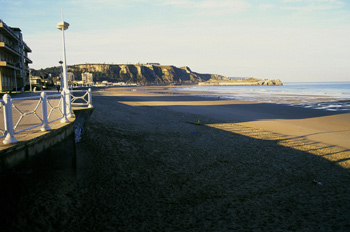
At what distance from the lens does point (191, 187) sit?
6.61m

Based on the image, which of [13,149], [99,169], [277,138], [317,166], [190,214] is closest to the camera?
[13,149]

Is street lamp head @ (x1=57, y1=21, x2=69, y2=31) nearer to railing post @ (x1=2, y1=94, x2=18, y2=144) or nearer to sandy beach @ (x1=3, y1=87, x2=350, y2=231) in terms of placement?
sandy beach @ (x1=3, y1=87, x2=350, y2=231)

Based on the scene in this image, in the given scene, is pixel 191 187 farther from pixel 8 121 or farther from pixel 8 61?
pixel 8 61

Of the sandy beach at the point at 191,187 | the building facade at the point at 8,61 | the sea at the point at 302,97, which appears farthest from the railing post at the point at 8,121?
the building facade at the point at 8,61

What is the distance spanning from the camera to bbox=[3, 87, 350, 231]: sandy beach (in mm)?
4996

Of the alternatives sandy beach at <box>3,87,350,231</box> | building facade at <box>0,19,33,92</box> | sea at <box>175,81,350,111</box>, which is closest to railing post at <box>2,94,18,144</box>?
sandy beach at <box>3,87,350,231</box>

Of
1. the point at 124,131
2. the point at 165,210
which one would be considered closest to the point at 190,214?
the point at 165,210

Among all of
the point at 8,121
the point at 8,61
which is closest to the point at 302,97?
the point at 8,121

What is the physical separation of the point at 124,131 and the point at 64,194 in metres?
6.27

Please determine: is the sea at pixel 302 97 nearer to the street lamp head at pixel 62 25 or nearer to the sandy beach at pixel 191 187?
the sandy beach at pixel 191 187

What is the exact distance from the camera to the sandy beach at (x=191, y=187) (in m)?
5.00

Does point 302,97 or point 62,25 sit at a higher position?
point 62,25

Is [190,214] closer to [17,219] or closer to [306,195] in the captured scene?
[306,195]

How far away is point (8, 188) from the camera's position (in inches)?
200
